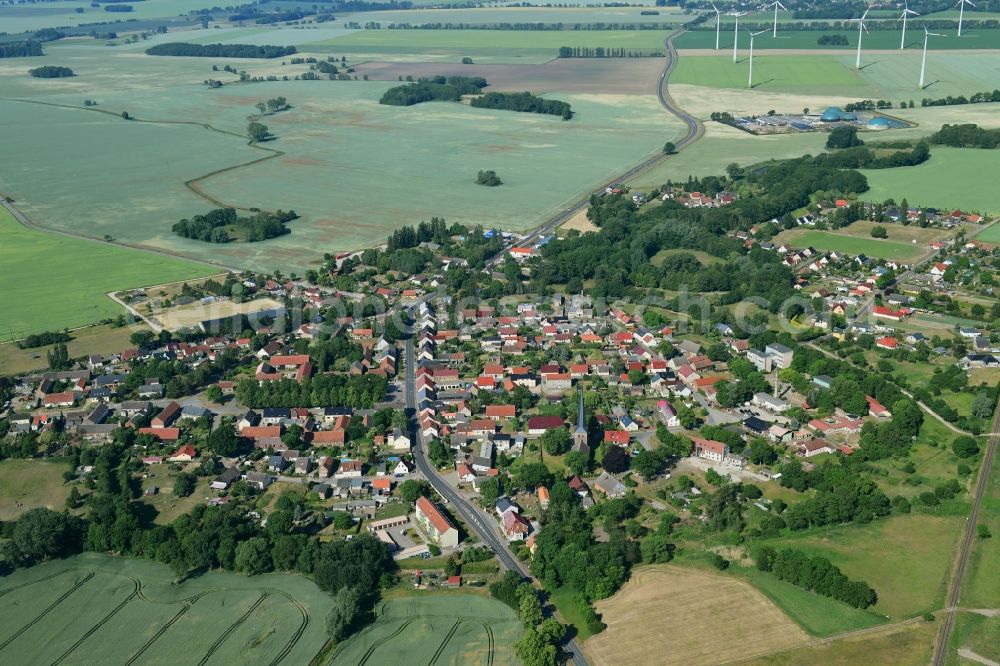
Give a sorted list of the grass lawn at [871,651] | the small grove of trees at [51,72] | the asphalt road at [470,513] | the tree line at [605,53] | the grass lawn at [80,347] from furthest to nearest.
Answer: the tree line at [605,53] < the small grove of trees at [51,72] < the grass lawn at [80,347] < the asphalt road at [470,513] < the grass lawn at [871,651]

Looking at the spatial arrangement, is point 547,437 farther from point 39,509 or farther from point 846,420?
point 39,509

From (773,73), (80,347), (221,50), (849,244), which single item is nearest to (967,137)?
(849,244)

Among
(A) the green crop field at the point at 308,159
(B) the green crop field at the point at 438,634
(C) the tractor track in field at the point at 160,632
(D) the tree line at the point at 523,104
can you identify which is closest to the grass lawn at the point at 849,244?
(A) the green crop field at the point at 308,159

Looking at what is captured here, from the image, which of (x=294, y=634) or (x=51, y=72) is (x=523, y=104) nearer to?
(x=51, y=72)

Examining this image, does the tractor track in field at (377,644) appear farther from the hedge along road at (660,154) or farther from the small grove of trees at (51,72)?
the small grove of trees at (51,72)

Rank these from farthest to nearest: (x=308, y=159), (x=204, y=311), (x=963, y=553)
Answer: (x=308, y=159), (x=204, y=311), (x=963, y=553)

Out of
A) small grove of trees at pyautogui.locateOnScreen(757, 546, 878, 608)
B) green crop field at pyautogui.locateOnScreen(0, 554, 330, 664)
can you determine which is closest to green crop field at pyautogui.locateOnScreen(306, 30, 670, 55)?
small grove of trees at pyautogui.locateOnScreen(757, 546, 878, 608)
